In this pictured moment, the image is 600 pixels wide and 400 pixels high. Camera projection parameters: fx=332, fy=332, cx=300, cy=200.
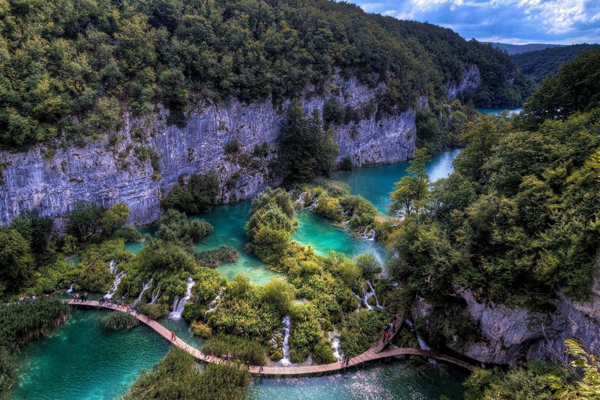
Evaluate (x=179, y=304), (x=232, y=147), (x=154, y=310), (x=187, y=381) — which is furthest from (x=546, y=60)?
(x=187, y=381)

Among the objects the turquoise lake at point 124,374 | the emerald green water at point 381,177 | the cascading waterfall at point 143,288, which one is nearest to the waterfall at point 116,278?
the turquoise lake at point 124,374

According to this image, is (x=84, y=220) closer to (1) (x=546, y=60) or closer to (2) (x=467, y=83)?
(2) (x=467, y=83)

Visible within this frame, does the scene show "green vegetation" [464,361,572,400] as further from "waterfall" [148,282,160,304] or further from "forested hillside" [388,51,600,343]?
"waterfall" [148,282,160,304]

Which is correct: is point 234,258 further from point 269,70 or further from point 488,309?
point 269,70

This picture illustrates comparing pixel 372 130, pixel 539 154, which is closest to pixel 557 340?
pixel 539 154

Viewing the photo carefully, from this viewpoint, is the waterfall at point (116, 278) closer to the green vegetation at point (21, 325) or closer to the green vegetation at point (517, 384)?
the green vegetation at point (21, 325)

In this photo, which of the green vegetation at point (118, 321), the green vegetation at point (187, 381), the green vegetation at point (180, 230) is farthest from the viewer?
the green vegetation at point (180, 230)

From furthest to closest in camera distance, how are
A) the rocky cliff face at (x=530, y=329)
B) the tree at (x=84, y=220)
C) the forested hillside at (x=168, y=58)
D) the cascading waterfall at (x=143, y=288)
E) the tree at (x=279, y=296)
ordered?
1. the tree at (x=84, y=220)
2. the forested hillside at (x=168, y=58)
3. the cascading waterfall at (x=143, y=288)
4. the tree at (x=279, y=296)
5. the rocky cliff face at (x=530, y=329)
